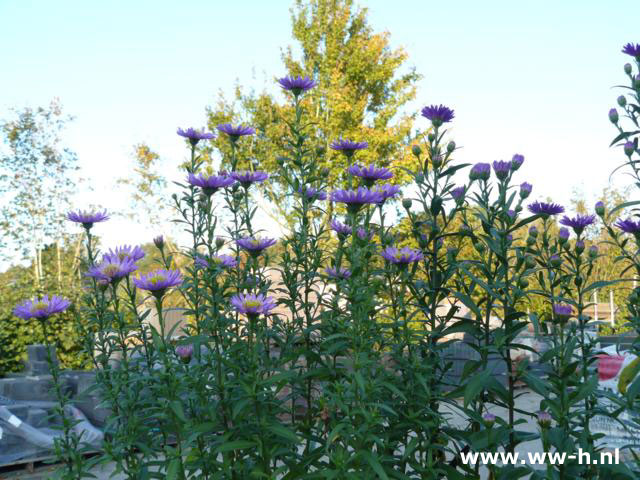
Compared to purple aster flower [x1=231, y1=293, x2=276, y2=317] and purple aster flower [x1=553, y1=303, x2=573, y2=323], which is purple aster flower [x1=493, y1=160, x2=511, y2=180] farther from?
purple aster flower [x1=231, y1=293, x2=276, y2=317]

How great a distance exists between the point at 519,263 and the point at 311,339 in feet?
2.70

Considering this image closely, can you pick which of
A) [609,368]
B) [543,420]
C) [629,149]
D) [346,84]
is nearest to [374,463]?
[543,420]

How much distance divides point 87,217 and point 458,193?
1.34m

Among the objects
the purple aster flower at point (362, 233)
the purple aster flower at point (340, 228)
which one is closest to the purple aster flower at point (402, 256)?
the purple aster flower at point (362, 233)

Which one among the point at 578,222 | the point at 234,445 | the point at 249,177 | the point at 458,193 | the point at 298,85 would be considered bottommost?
the point at 234,445

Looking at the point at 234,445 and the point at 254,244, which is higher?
the point at 254,244

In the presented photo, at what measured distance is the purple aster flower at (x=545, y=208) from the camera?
2.07m

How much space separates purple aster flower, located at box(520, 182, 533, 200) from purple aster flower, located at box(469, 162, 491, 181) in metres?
0.14

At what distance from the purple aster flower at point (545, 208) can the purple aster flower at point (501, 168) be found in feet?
0.66

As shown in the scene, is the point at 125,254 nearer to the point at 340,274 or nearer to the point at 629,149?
the point at 340,274

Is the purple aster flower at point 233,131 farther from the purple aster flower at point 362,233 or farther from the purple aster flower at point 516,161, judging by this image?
the purple aster flower at point 516,161

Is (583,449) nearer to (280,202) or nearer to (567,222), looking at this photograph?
(567,222)

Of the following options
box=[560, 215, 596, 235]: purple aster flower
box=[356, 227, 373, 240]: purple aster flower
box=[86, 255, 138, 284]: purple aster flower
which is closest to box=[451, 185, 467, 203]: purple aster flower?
box=[356, 227, 373, 240]: purple aster flower

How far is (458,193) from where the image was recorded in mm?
2094
